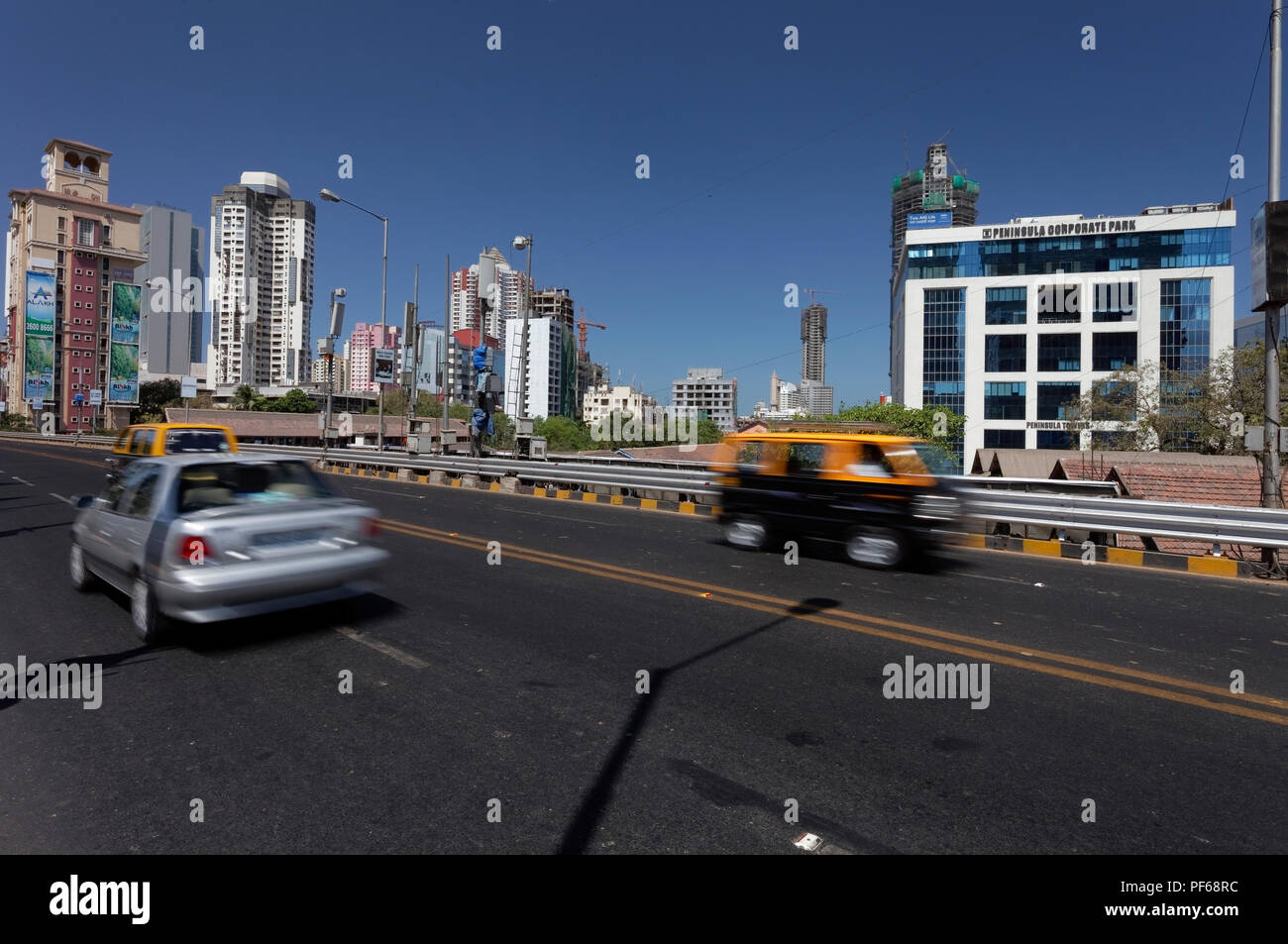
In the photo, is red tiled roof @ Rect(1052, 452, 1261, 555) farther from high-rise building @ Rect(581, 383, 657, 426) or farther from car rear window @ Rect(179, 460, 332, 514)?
high-rise building @ Rect(581, 383, 657, 426)

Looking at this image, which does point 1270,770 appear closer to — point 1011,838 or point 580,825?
point 1011,838

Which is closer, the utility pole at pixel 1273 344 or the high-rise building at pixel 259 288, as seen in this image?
the utility pole at pixel 1273 344

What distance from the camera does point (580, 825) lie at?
10.0 ft

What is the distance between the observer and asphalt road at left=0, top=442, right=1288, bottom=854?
307 cm

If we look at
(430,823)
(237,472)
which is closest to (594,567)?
(237,472)

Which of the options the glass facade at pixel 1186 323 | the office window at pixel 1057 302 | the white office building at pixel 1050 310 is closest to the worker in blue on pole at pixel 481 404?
the white office building at pixel 1050 310

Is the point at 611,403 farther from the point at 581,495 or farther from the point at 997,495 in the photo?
the point at 997,495

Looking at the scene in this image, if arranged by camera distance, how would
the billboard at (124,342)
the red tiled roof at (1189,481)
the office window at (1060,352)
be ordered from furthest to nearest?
the billboard at (124,342)
the office window at (1060,352)
the red tiled roof at (1189,481)

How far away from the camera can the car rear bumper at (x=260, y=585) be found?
5141mm

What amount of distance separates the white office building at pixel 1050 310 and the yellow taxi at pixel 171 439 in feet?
229

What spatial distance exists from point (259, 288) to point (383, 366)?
605 feet

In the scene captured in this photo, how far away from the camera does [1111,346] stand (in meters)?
70.1

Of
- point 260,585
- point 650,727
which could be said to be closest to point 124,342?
point 260,585

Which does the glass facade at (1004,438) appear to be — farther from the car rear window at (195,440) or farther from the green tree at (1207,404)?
the car rear window at (195,440)
